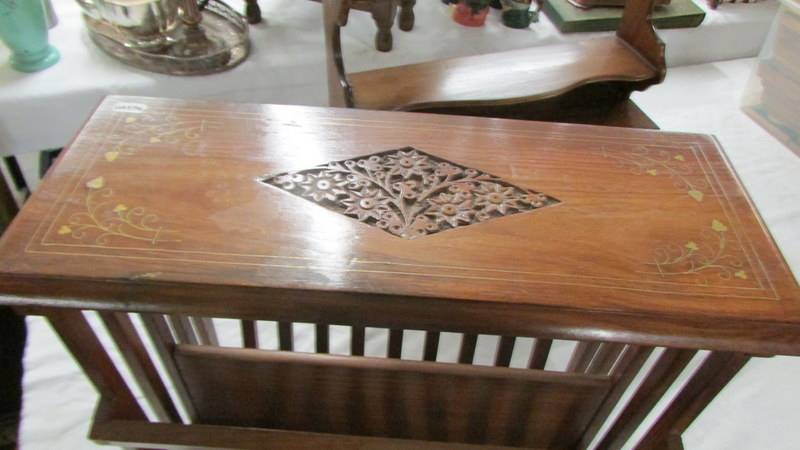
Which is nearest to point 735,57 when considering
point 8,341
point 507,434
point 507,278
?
point 507,434

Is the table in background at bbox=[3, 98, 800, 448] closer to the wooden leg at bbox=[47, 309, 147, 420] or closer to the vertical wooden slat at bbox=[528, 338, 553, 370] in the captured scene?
the wooden leg at bbox=[47, 309, 147, 420]

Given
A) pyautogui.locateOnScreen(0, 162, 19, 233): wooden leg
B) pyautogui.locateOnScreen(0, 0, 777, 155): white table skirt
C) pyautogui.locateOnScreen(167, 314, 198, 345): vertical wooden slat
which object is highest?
pyautogui.locateOnScreen(0, 0, 777, 155): white table skirt

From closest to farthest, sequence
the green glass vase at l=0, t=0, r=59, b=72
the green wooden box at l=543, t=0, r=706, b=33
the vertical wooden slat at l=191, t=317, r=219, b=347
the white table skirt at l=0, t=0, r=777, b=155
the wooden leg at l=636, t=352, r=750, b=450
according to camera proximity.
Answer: the wooden leg at l=636, t=352, r=750, b=450 < the vertical wooden slat at l=191, t=317, r=219, b=347 < the green glass vase at l=0, t=0, r=59, b=72 < the white table skirt at l=0, t=0, r=777, b=155 < the green wooden box at l=543, t=0, r=706, b=33

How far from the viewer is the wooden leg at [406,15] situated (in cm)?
136

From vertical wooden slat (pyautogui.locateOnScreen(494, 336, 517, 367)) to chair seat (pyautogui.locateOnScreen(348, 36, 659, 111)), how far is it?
18.0 inches

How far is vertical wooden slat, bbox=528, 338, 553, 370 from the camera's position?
0.85 m

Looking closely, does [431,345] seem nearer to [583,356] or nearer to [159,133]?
[583,356]

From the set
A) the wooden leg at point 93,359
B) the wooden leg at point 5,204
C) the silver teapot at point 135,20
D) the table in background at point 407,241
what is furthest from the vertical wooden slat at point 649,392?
the wooden leg at point 5,204

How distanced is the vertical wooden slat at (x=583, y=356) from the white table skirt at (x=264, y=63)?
779mm

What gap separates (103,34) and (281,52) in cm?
37

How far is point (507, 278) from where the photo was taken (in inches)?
21.6

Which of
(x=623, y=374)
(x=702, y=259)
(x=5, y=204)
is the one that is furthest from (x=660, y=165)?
(x=5, y=204)

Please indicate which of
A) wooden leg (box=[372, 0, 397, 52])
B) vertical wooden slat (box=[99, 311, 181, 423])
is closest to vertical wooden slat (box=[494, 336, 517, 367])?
vertical wooden slat (box=[99, 311, 181, 423])

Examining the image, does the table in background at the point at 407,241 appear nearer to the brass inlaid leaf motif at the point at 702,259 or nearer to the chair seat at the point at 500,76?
the brass inlaid leaf motif at the point at 702,259
